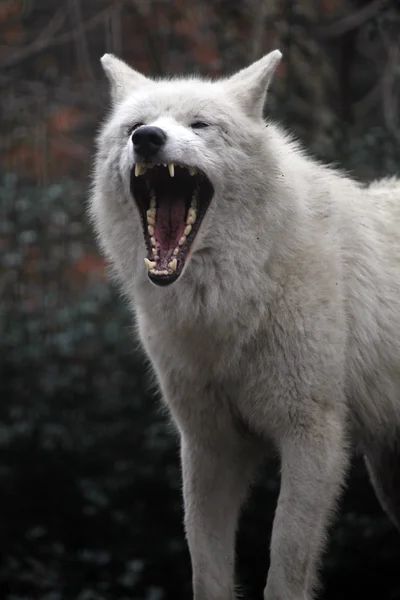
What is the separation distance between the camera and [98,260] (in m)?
7.48

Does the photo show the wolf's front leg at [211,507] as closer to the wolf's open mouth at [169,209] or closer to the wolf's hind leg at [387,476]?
the wolf's open mouth at [169,209]

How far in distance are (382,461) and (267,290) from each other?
5.38ft

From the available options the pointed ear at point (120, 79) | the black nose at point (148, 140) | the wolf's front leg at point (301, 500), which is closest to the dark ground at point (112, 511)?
the wolf's front leg at point (301, 500)

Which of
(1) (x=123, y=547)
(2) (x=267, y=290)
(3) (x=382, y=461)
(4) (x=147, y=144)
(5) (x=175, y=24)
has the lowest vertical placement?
(1) (x=123, y=547)

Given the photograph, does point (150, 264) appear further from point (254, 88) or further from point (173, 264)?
point (254, 88)

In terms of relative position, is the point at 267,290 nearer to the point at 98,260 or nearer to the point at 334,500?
the point at 334,500

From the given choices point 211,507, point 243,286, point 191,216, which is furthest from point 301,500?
point 191,216

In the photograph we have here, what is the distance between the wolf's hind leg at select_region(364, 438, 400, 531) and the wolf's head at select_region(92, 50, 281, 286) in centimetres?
172

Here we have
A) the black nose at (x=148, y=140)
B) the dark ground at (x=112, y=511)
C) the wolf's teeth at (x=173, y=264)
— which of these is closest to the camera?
the black nose at (x=148, y=140)

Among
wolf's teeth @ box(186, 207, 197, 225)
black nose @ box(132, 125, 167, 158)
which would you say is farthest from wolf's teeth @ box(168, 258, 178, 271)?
black nose @ box(132, 125, 167, 158)

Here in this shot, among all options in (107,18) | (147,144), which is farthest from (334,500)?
(107,18)

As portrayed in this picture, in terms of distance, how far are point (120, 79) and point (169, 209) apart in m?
0.69

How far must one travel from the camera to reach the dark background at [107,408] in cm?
647

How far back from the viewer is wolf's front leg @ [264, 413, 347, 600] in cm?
420
